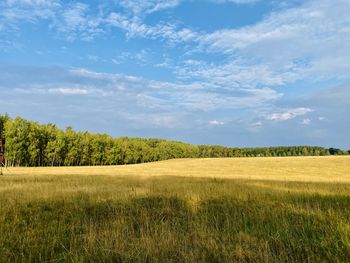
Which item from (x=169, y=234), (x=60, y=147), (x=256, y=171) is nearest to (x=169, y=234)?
(x=169, y=234)

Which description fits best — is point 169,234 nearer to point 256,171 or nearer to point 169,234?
point 169,234

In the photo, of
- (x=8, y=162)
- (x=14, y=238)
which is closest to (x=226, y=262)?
(x=14, y=238)

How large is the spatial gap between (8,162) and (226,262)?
294 feet

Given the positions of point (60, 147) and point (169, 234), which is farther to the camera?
point (60, 147)

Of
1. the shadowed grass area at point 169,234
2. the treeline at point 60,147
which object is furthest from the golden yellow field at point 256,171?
the treeline at point 60,147

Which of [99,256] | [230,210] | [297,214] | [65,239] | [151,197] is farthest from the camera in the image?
[151,197]

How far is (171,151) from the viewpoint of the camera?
512 ft

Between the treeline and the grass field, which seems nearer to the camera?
the grass field

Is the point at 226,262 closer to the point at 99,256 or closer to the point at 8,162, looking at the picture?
the point at 99,256

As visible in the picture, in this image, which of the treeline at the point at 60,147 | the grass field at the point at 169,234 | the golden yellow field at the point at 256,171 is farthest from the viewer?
the treeline at the point at 60,147

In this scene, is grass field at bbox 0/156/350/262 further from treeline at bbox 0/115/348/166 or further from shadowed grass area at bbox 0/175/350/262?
treeline at bbox 0/115/348/166

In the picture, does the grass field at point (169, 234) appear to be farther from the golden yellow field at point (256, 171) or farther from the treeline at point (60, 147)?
the treeline at point (60, 147)

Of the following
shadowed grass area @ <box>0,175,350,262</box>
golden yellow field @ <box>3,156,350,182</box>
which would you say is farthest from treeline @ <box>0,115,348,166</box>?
shadowed grass area @ <box>0,175,350,262</box>

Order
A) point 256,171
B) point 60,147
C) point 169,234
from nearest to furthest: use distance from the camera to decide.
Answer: point 169,234 → point 256,171 → point 60,147
